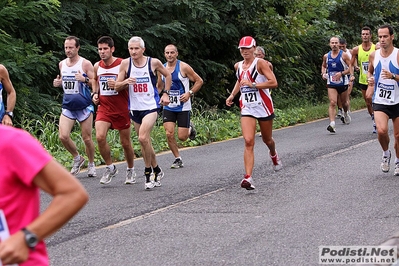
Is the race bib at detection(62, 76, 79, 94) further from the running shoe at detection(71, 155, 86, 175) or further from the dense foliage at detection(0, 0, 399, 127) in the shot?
the dense foliage at detection(0, 0, 399, 127)

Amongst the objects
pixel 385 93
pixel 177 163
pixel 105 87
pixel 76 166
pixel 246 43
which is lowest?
pixel 177 163

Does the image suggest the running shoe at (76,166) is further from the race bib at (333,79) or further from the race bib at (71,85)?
the race bib at (333,79)

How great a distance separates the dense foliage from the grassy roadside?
0.43 metres

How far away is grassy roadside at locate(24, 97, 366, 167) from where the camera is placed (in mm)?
14609

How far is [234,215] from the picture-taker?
8.71 m

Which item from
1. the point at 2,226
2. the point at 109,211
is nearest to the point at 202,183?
the point at 109,211

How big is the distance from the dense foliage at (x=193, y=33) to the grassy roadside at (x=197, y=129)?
43 centimetres

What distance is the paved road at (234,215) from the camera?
698 centimetres

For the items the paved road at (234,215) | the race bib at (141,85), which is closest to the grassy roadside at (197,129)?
the paved road at (234,215)

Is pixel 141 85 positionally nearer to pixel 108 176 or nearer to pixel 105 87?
pixel 105 87

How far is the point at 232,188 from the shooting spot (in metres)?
10.7

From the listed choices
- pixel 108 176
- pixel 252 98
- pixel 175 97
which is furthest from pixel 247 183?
pixel 175 97

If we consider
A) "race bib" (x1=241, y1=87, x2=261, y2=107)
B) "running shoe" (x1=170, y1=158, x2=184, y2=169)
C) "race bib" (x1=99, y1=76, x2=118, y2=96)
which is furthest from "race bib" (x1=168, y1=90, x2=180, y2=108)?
"race bib" (x1=241, y1=87, x2=261, y2=107)

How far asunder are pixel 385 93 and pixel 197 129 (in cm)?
709
